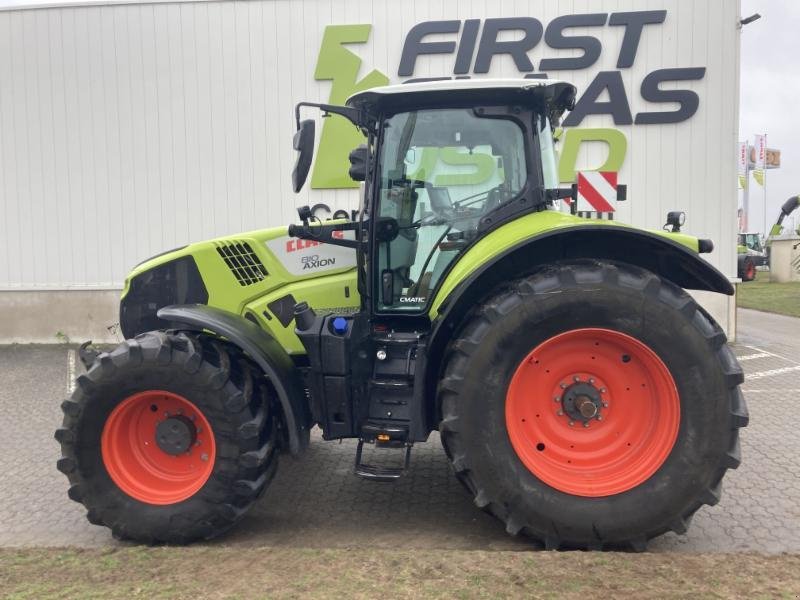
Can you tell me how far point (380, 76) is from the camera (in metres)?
9.57

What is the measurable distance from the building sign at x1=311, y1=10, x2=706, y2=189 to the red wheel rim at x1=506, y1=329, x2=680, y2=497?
636cm

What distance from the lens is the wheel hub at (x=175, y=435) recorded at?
3566 millimetres

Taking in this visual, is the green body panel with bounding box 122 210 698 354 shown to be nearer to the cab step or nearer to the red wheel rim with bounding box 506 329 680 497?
the cab step

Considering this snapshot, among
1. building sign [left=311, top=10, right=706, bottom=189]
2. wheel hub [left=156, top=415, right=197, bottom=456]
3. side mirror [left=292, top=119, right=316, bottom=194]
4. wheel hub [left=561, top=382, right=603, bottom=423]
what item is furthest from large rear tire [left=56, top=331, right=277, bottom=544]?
building sign [left=311, top=10, right=706, bottom=189]

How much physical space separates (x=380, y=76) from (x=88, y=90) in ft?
14.1

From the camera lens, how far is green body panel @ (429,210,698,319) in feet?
11.0

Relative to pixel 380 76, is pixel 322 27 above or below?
above

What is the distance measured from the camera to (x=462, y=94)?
3.64 metres

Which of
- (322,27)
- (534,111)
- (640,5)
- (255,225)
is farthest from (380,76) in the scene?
(534,111)

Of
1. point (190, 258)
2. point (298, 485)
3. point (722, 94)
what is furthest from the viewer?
point (722, 94)

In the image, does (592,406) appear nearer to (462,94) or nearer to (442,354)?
(442,354)

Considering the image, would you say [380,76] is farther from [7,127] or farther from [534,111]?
[534,111]

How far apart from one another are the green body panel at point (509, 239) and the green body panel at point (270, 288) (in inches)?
24.2

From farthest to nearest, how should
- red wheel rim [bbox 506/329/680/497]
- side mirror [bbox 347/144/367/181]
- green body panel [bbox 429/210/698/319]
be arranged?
side mirror [bbox 347/144/367/181]
green body panel [bbox 429/210/698/319]
red wheel rim [bbox 506/329/680/497]
